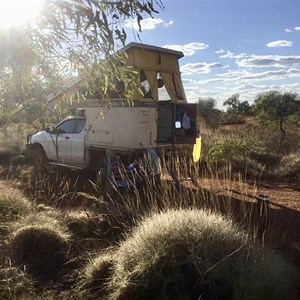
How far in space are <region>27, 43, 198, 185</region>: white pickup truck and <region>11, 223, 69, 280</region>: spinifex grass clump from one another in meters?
3.68

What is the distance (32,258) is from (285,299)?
10.0ft

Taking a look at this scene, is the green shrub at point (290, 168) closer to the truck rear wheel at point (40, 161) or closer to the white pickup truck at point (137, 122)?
the white pickup truck at point (137, 122)

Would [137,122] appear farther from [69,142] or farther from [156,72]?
[69,142]

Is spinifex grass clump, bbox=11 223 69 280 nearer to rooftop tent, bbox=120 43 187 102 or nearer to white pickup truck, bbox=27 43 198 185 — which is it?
white pickup truck, bbox=27 43 198 185

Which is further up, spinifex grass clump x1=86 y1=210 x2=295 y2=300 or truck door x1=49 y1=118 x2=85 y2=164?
truck door x1=49 y1=118 x2=85 y2=164

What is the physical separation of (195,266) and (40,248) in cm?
245

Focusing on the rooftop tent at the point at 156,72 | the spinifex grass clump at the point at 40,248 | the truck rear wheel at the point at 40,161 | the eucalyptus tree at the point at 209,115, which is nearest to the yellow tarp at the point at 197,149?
the rooftop tent at the point at 156,72

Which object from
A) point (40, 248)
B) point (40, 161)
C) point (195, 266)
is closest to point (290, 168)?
point (40, 161)

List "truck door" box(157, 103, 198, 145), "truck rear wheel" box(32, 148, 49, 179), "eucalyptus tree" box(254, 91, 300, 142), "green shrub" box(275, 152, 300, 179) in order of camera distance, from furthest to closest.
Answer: "eucalyptus tree" box(254, 91, 300, 142)
"truck rear wheel" box(32, 148, 49, 179)
"green shrub" box(275, 152, 300, 179)
"truck door" box(157, 103, 198, 145)

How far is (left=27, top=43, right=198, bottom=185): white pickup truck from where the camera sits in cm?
938

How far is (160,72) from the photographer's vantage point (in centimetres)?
1017

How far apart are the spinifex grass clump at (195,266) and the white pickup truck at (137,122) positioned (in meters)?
5.04

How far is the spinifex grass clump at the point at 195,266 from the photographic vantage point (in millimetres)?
3885

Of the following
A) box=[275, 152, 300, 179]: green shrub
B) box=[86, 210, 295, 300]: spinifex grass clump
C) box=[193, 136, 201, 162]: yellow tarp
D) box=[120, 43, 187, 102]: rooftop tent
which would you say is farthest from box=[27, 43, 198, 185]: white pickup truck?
box=[86, 210, 295, 300]: spinifex grass clump
